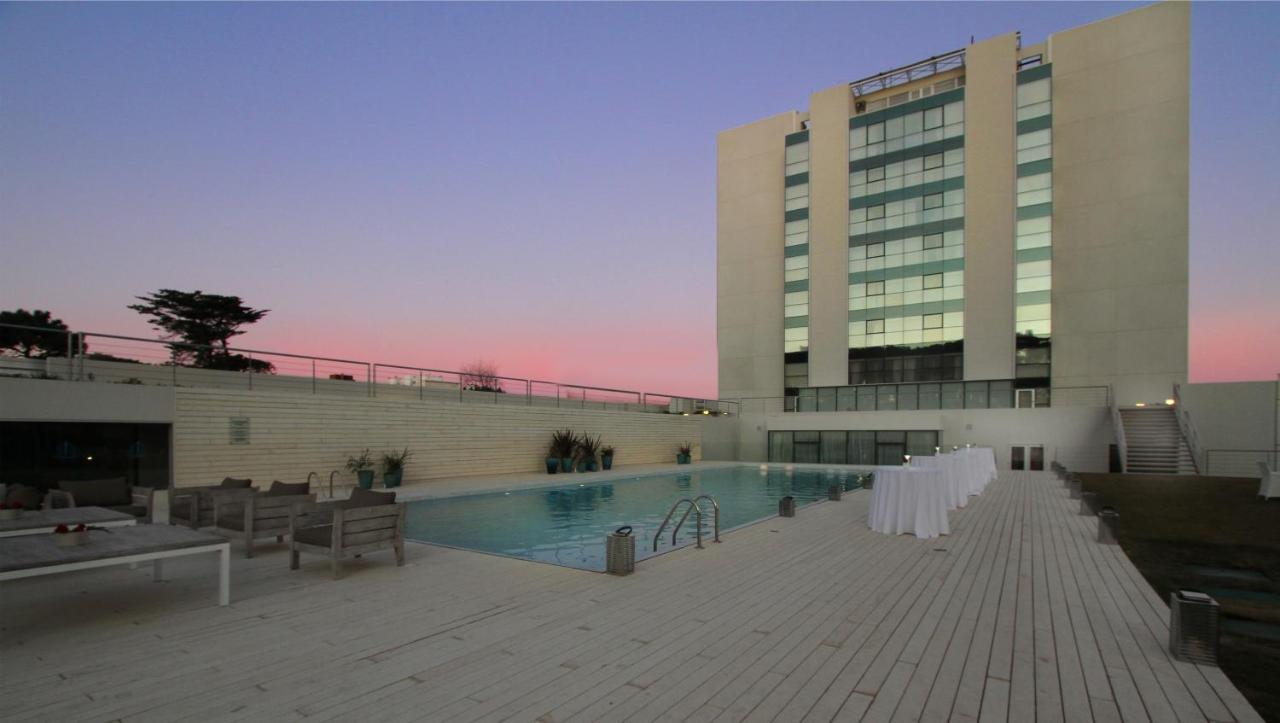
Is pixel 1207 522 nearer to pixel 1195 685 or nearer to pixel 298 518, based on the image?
pixel 1195 685

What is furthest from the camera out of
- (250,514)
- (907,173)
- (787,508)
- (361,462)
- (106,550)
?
(907,173)

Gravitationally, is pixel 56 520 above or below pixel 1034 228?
below

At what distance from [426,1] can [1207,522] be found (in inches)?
868

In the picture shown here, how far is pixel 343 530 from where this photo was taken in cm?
602

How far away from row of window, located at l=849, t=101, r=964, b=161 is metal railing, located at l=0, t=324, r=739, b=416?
77.0 feet

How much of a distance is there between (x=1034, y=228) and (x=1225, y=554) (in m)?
26.7

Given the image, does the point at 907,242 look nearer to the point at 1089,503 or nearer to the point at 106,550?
the point at 1089,503

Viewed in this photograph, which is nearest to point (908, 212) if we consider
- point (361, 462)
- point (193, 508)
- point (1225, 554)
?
point (1225, 554)

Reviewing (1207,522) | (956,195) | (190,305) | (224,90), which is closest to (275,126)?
(224,90)

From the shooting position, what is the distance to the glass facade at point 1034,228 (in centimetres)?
2920

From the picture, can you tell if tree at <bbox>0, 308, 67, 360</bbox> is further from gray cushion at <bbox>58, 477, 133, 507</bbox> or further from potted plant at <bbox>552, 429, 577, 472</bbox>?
potted plant at <bbox>552, 429, 577, 472</bbox>

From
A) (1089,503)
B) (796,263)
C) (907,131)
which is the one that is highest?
(907,131)

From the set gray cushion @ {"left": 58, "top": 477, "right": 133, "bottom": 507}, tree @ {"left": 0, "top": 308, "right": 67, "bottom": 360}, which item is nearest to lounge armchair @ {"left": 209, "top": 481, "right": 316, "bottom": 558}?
gray cushion @ {"left": 58, "top": 477, "right": 133, "bottom": 507}

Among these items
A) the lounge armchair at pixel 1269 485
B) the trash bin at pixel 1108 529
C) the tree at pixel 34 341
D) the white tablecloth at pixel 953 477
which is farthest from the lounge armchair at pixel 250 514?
the lounge armchair at pixel 1269 485
